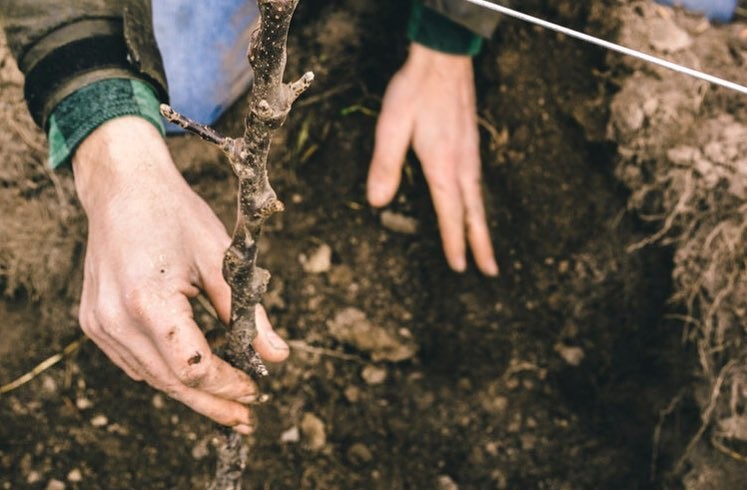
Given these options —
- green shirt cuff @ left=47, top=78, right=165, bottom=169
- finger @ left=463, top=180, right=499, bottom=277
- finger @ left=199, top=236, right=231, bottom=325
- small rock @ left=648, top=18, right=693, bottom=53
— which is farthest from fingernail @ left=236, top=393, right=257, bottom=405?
small rock @ left=648, top=18, right=693, bottom=53

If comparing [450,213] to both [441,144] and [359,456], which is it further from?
[359,456]

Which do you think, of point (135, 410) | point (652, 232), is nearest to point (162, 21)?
point (135, 410)

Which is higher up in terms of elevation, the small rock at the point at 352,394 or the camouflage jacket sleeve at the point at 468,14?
the camouflage jacket sleeve at the point at 468,14

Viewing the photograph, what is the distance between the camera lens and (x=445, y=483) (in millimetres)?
1483

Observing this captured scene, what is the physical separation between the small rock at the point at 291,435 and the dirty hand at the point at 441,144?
1.55ft

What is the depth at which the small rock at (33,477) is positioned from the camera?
1400 millimetres

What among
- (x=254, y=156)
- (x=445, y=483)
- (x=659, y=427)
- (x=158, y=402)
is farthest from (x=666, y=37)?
(x=158, y=402)

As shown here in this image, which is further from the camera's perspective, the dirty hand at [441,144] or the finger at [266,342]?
the dirty hand at [441,144]

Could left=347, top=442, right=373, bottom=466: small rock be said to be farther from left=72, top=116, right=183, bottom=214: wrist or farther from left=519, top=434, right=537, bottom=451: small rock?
left=72, top=116, right=183, bottom=214: wrist

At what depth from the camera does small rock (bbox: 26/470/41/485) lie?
1400 mm

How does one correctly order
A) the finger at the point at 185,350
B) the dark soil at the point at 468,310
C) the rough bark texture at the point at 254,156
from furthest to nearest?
the dark soil at the point at 468,310, the finger at the point at 185,350, the rough bark texture at the point at 254,156

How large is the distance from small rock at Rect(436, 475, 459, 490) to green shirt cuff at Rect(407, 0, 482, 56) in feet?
2.97

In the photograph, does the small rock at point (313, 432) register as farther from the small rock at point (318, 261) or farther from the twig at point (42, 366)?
the twig at point (42, 366)

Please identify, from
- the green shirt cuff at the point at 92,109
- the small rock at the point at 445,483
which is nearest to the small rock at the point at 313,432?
the small rock at the point at 445,483
